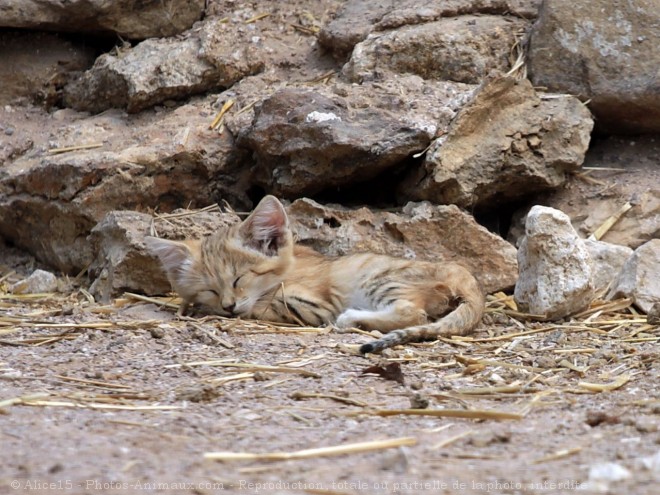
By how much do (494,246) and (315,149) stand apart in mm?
1425

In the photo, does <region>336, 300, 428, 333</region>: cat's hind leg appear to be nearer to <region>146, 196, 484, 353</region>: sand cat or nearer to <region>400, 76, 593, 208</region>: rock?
<region>146, 196, 484, 353</region>: sand cat

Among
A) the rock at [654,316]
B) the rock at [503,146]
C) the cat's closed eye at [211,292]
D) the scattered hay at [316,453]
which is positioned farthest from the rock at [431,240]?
the scattered hay at [316,453]

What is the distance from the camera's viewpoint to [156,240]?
643 centimetres

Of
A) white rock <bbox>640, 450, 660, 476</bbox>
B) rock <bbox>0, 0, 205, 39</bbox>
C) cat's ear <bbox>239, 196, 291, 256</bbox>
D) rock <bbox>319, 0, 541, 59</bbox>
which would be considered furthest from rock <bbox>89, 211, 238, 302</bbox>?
white rock <bbox>640, 450, 660, 476</bbox>

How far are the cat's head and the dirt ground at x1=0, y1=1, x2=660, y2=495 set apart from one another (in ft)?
0.86

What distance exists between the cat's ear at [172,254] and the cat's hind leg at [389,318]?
1.19 meters

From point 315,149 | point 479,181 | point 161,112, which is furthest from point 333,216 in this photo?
point 161,112

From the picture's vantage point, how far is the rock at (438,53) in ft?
25.1

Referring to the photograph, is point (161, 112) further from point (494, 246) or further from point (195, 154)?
point (494, 246)

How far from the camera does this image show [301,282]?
250 inches

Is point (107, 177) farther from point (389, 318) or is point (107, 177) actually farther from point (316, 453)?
point (316, 453)

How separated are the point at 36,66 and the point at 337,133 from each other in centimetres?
333

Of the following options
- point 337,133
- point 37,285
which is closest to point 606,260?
point 337,133

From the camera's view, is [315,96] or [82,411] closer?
[82,411]
